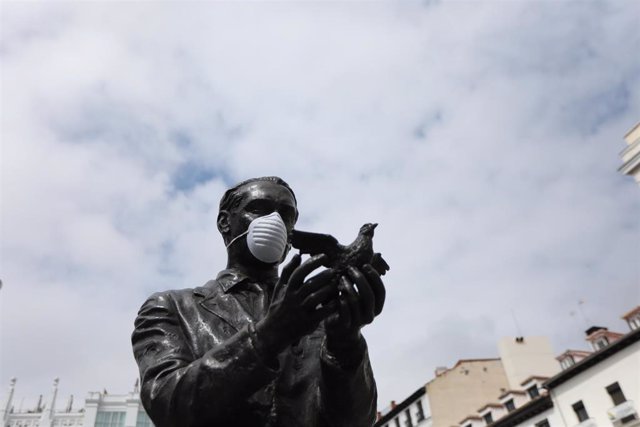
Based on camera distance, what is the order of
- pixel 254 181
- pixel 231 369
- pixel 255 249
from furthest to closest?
pixel 254 181 → pixel 255 249 → pixel 231 369

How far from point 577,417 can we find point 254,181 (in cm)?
3146

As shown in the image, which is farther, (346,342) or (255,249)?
(255,249)

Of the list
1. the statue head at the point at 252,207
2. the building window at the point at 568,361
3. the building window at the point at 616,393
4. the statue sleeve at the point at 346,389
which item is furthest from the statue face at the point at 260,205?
the building window at the point at 568,361

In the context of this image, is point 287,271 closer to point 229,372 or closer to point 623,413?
point 229,372

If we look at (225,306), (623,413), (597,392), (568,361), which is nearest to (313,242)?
(225,306)

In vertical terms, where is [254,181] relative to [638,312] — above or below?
below

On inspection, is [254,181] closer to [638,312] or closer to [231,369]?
[231,369]

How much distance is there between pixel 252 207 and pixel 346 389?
4.05 ft

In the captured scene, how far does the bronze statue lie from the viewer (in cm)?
233

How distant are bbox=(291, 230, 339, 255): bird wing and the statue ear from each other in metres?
1.19

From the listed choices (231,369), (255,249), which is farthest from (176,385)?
(255,249)

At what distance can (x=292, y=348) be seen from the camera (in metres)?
2.99

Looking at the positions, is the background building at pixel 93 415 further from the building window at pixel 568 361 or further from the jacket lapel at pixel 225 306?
the jacket lapel at pixel 225 306

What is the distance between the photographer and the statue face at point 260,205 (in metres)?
3.37
